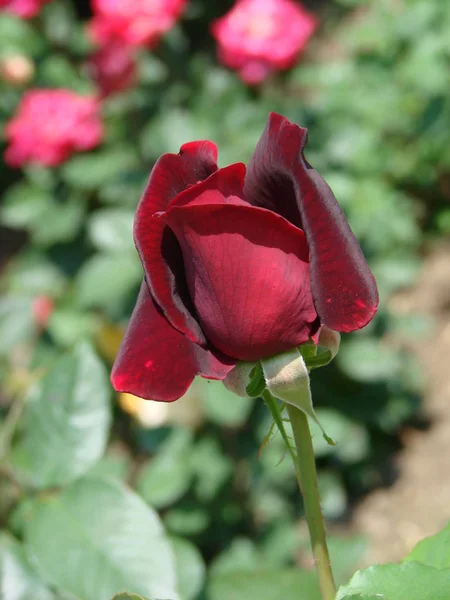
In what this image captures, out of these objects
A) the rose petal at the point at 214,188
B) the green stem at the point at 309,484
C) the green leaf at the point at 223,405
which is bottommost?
the green leaf at the point at 223,405

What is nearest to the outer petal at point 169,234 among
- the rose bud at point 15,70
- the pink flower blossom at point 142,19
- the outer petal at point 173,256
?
the outer petal at point 173,256

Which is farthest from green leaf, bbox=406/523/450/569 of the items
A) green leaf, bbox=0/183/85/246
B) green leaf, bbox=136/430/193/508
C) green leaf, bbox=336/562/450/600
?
green leaf, bbox=0/183/85/246

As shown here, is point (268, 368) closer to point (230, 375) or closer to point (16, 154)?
point (230, 375)

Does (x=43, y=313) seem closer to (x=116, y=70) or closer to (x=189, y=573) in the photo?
(x=116, y=70)

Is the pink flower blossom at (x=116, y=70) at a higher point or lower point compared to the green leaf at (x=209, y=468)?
higher

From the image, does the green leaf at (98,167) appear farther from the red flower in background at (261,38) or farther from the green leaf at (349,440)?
the green leaf at (349,440)

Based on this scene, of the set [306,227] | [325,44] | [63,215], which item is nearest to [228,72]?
[63,215]
